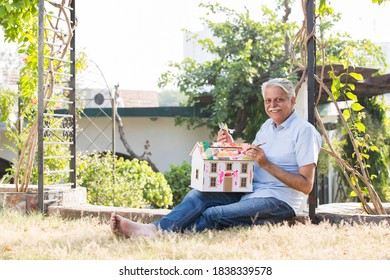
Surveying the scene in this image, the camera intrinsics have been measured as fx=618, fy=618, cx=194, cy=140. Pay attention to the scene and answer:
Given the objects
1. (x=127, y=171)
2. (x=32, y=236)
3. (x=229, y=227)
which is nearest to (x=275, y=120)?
(x=229, y=227)

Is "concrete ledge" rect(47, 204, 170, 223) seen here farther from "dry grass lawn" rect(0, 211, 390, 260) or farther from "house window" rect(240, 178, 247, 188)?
"house window" rect(240, 178, 247, 188)

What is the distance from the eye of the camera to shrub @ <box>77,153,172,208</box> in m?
8.05

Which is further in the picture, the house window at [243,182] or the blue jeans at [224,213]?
the house window at [243,182]

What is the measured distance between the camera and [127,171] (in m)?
9.03

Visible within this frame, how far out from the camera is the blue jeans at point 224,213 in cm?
372

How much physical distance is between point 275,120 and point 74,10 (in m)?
→ 2.57

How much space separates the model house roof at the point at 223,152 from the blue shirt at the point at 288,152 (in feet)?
0.52

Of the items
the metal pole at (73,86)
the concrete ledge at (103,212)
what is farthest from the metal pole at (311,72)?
the metal pole at (73,86)

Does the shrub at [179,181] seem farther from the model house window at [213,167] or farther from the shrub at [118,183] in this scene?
the model house window at [213,167]

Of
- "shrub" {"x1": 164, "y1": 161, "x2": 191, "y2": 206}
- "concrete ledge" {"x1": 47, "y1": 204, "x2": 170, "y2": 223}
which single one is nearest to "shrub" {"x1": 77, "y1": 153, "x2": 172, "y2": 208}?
"shrub" {"x1": 164, "y1": 161, "x2": 191, "y2": 206}

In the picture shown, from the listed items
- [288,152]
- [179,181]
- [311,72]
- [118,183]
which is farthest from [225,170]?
[179,181]

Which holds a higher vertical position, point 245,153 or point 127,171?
point 245,153

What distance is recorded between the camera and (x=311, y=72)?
4.18 m
